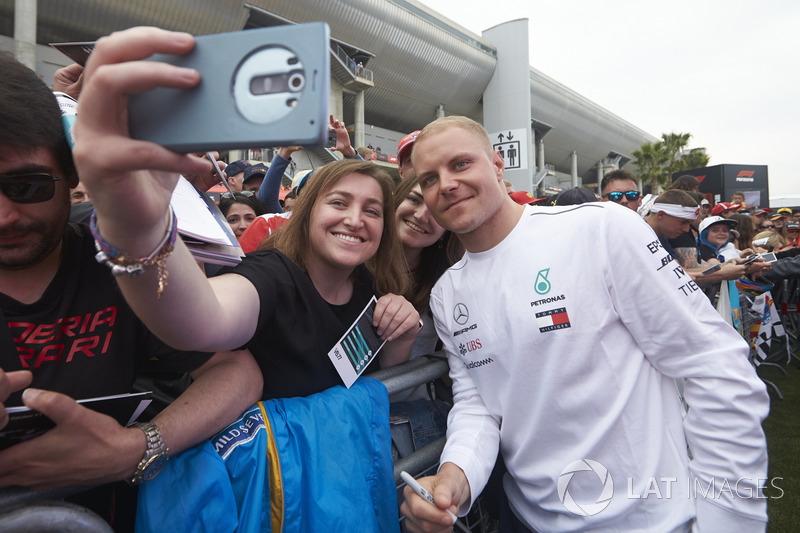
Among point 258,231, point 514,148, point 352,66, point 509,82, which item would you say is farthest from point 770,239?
point 509,82

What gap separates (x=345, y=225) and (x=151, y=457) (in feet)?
3.47

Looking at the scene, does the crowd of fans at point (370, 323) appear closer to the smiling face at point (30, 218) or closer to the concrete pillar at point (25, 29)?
the smiling face at point (30, 218)

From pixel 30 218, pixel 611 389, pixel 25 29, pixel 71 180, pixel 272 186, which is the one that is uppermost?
pixel 25 29

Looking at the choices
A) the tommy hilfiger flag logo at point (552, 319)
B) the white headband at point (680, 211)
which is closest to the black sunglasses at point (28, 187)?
the tommy hilfiger flag logo at point (552, 319)

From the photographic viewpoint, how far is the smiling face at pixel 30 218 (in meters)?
0.94

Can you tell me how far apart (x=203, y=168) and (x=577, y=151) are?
161 ft

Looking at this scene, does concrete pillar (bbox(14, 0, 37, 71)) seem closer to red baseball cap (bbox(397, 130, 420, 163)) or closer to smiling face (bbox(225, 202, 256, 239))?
smiling face (bbox(225, 202, 256, 239))

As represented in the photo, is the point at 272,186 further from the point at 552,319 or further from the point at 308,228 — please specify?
the point at 552,319

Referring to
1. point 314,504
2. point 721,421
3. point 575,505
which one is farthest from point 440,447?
point 721,421

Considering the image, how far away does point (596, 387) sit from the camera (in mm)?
1504

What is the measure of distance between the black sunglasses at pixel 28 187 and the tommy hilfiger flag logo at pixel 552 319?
1.56 m

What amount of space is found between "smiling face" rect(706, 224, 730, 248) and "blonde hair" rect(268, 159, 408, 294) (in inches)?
217

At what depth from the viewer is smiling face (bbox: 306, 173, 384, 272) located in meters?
1.71

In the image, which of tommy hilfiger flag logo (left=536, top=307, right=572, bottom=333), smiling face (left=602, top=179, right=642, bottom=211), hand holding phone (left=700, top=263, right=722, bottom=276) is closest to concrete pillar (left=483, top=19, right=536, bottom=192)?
smiling face (left=602, top=179, right=642, bottom=211)
